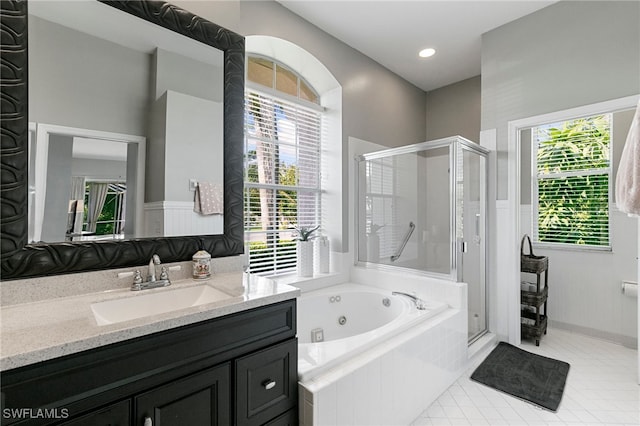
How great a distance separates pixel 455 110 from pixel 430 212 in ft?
6.43

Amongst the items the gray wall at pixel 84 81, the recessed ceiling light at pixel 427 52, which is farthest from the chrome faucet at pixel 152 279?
the recessed ceiling light at pixel 427 52

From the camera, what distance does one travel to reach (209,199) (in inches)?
66.4

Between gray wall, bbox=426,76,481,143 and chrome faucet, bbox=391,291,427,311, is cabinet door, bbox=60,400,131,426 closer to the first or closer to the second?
chrome faucet, bbox=391,291,427,311

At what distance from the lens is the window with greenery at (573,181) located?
118 inches

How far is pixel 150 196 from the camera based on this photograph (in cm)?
150

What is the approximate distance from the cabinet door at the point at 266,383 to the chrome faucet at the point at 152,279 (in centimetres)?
55

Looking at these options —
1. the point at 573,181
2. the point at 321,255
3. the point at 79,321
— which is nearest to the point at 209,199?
the point at 79,321

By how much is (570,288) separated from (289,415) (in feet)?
10.7

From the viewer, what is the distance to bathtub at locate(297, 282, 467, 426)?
54.6 inches

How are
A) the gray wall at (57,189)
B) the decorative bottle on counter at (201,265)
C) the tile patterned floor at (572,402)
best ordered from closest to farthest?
the gray wall at (57,189) → the decorative bottle on counter at (201,265) → the tile patterned floor at (572,402)

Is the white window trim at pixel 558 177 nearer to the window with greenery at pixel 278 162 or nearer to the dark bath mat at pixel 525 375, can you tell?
the dark bath mat at pixel 525 375

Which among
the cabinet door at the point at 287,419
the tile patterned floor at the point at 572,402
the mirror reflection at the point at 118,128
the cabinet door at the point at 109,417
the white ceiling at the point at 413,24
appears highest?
the white ceiling at the point at 413,24

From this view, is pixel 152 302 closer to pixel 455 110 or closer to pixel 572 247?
pixel 572 247

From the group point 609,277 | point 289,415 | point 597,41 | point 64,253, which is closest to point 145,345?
point 64,253
